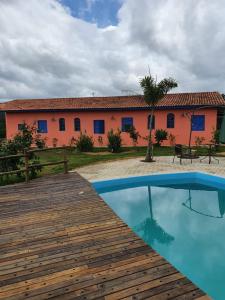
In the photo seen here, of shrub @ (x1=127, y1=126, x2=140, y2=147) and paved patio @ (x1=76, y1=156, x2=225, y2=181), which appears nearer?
paved patio @ (x1=76, y1=156, x2=225, y2=181)

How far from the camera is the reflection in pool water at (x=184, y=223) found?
14.6 ft

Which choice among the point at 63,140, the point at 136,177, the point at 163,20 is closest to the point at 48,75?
the point at 63,140

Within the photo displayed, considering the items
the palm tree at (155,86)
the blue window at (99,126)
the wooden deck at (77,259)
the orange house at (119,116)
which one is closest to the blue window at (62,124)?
the orange house at (119,116)

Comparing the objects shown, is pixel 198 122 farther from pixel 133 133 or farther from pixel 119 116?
pixel 119 116

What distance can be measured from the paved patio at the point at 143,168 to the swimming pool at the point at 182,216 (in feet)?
1.97

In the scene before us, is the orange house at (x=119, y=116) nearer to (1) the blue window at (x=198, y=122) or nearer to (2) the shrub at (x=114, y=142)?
(1) the blue window at (x=198, y=122)

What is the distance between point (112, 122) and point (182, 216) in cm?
1358

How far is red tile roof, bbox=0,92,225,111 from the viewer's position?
18.5 meters

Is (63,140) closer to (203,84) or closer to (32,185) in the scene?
(32,185)

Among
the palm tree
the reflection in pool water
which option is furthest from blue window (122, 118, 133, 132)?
the reflection in pool water

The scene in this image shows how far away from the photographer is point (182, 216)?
7.06 metres

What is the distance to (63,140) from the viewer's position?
20.6 m

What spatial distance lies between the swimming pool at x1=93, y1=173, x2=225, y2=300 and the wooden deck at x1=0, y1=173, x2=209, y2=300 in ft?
4.35

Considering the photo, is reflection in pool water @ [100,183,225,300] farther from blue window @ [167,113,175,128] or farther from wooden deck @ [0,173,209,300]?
blue window @ [167,113,175,128]
